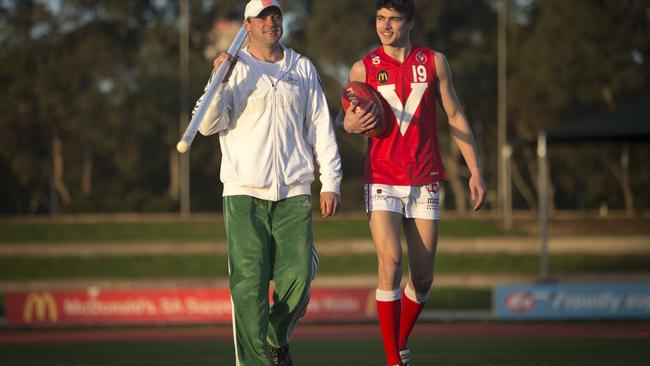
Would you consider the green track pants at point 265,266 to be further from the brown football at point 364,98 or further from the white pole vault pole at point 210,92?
the brown football at point 364,98

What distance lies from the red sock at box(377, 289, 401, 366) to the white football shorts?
0.58 m

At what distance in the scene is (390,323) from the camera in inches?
319

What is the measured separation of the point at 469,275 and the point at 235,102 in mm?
26049

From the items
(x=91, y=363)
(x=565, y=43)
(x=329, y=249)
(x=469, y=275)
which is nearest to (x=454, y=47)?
(x=565, y=43)

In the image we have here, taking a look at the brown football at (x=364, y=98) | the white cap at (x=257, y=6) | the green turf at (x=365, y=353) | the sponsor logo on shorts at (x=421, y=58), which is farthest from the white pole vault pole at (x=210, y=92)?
the green turf at (x=365, y=353)

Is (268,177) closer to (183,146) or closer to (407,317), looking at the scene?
(183,146)

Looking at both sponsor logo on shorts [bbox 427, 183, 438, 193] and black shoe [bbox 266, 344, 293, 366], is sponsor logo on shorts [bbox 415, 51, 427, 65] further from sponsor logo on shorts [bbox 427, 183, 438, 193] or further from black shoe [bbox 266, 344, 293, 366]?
black shoe [bbox 266, 344, 293, 366]

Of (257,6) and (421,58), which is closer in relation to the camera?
(257,6)

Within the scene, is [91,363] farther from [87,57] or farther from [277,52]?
[87,57]

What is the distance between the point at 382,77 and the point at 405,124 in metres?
0.38

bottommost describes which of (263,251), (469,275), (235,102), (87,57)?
(469,275)

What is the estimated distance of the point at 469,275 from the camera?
3278 cm

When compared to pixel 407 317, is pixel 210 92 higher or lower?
higher

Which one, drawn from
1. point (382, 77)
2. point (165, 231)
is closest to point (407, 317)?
point (382, 77)
